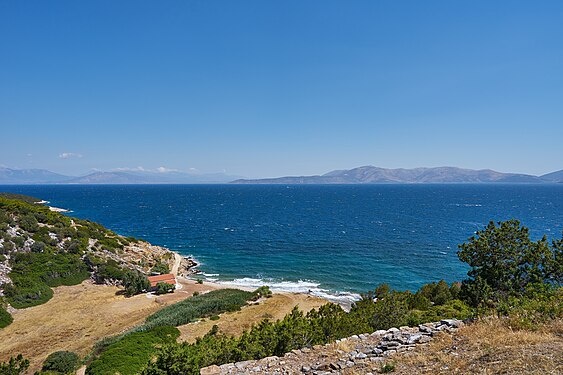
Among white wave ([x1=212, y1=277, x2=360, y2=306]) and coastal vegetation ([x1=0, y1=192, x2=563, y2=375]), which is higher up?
coastal vegetation ([x1=0, y1=192, x2=563, y2=375])

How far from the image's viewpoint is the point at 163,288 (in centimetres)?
3894

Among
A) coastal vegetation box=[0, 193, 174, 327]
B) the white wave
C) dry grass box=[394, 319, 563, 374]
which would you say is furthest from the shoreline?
dry grass box=[394, 319, 563, 374]

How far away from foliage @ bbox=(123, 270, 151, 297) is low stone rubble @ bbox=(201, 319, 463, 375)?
29722mm

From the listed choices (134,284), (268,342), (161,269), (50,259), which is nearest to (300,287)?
(134,284)

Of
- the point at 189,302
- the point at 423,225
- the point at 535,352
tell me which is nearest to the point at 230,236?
the point at 189,302

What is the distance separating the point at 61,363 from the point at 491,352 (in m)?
24.8

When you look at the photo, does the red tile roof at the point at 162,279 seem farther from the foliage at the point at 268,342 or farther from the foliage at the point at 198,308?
the foliage at the point at 268,342

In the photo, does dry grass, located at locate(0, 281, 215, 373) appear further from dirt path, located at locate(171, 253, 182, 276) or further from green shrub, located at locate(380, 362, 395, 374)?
green shrub, located at locate(380, 362, 395, 374)

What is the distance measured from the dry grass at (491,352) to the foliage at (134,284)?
1409 inches

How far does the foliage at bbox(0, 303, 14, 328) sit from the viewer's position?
2828 centimetres

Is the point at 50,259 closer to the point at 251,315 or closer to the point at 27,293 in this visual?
the point at 27,293

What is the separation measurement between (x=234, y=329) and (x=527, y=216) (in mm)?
111329

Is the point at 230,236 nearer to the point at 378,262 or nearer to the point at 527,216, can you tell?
the point at 378,262

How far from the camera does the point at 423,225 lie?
88.1 m
